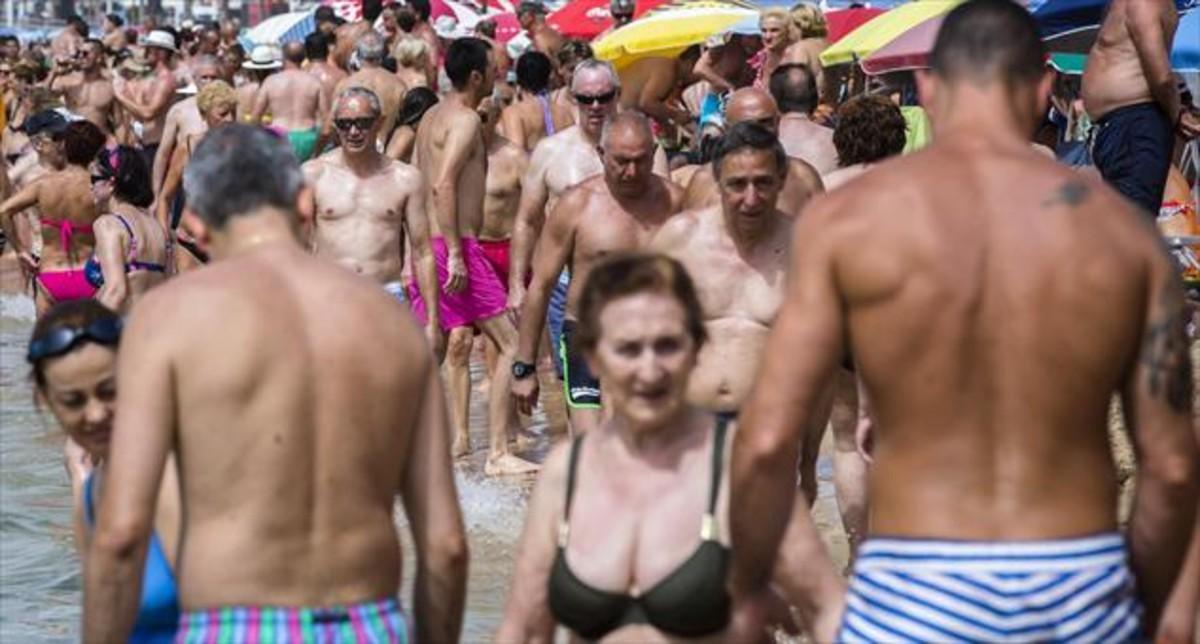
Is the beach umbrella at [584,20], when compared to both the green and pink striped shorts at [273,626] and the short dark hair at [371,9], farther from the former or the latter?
the green and pink striped shorts at [273,626]

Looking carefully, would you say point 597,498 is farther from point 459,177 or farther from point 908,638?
point 459,177

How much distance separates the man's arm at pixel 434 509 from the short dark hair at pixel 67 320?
0.74 metres

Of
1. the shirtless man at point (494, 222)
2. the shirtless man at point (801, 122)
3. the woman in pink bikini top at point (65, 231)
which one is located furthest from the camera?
the woman in pink bikini top at point (65, 231)

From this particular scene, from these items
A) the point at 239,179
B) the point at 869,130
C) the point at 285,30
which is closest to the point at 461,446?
the point at 869,130

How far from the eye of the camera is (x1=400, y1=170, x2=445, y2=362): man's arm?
12.1 meters

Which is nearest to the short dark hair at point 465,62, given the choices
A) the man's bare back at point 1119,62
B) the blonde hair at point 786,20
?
the blonde hair at point 786,20

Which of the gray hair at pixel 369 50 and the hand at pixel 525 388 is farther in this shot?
the gray hair at pixel 369 50

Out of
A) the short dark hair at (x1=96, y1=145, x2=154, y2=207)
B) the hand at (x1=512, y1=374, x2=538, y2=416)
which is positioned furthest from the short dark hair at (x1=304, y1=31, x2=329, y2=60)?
the hand at (x1=512, y1=374, x2=538, y2=416)

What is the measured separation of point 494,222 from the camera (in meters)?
13.5

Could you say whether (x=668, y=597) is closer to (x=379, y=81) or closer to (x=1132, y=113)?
(x=1132, y=113)

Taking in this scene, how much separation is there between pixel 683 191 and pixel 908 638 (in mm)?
5595

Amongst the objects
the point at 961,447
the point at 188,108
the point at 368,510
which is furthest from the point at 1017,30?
the point at 188,108

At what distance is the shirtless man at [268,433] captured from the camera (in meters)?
4.38

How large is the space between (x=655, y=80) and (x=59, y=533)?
6809 millimetres
